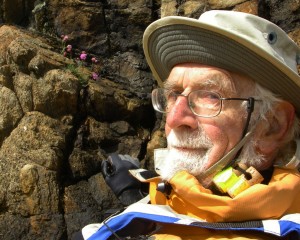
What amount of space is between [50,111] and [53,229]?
1.25 m

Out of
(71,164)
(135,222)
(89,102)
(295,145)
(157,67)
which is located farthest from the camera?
(89,102)

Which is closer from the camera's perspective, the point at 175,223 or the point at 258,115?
the point at 175,223

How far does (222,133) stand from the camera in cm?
203

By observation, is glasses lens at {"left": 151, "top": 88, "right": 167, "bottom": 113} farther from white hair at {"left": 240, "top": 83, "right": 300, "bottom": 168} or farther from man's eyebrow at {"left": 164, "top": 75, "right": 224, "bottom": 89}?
white hair at {"left": 240, "top": 83, "right": 300, "bottom": 168}

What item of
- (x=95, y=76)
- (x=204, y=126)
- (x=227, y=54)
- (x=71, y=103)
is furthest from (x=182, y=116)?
(x=95, y=76)

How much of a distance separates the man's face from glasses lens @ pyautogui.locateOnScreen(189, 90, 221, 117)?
0.02 meters

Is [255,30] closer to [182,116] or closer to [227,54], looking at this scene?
[227,54]

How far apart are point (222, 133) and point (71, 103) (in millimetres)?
3451

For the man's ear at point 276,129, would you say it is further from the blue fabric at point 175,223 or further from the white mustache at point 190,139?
the blue fabric at point 175,223

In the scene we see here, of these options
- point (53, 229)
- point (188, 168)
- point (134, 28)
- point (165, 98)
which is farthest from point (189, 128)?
point (134, 28)

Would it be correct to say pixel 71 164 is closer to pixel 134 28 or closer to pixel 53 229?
pixel 53 229

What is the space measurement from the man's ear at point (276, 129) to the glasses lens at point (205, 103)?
0.70 feet

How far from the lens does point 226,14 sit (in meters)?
2.07

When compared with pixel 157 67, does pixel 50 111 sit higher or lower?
lower
